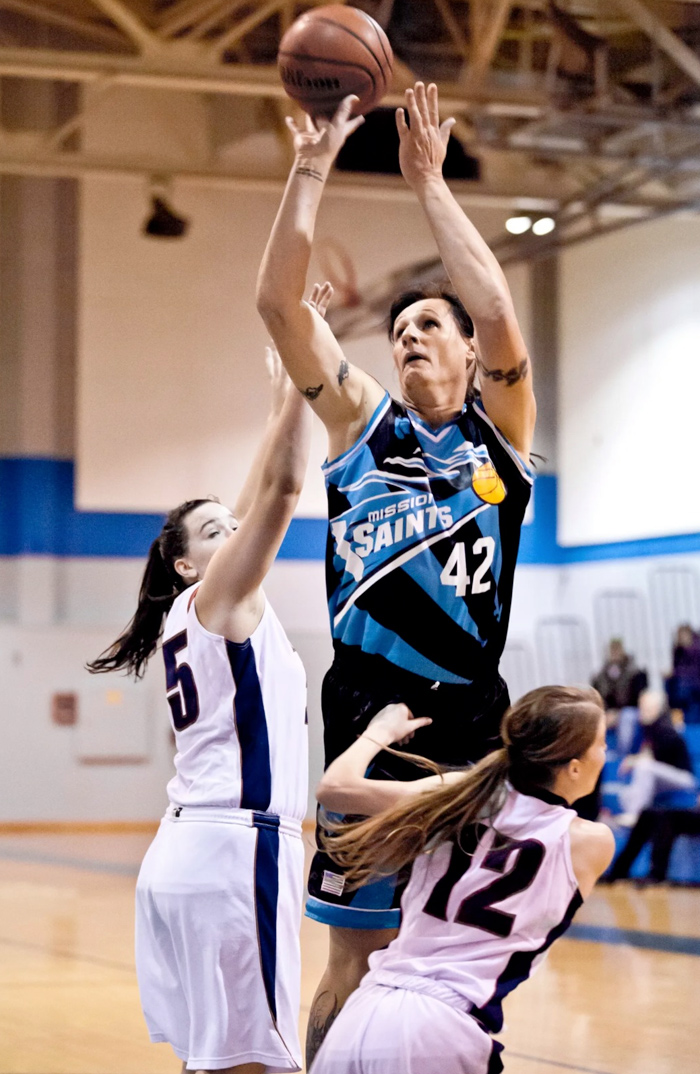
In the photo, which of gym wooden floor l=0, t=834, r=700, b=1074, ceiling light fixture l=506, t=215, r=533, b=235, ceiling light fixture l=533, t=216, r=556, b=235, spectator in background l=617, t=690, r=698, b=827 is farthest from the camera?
ceiling light fixture l=506, t=215, r=533, b=235

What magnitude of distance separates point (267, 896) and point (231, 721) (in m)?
0.36

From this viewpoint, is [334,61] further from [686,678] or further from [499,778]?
[686,678]

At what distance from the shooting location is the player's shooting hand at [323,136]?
9.29ft

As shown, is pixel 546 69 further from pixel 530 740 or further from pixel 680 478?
pixel 530 740

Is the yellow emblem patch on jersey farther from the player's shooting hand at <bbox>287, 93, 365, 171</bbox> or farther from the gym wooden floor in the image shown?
the gym wooden floor

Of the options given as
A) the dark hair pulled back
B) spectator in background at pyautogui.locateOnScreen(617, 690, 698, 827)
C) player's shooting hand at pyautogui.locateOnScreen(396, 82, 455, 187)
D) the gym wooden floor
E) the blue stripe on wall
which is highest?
the blue stripe on wall

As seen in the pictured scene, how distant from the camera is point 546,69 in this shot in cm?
1303

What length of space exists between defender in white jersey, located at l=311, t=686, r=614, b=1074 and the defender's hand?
0.01 metres

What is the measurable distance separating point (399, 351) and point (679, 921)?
6.25 meters

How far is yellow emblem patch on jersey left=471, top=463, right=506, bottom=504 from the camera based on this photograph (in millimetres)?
2771

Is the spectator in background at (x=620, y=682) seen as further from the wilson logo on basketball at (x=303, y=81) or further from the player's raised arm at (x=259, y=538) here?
the player's raised arm at (x=259, y=538)

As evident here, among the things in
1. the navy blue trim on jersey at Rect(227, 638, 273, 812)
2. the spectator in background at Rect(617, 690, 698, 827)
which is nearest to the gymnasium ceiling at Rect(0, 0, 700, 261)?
the spectator in background at Rect(617, 690, 698, 827)

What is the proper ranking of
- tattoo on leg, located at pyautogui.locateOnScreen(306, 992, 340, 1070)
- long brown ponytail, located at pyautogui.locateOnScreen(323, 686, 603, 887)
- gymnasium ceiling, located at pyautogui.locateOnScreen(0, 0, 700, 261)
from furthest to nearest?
gymnasium ceiling, located at pyautogui.locateOnScreen(0, 0, 700, 261), tattoo on leg, located at pyautogui.locateOnScreen(306, 992, 340, 1070), long brown ponytail, located at pyautogui.locateOnScreen(323, 686, 603, 887)

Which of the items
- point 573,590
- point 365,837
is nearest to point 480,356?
point 365,837
